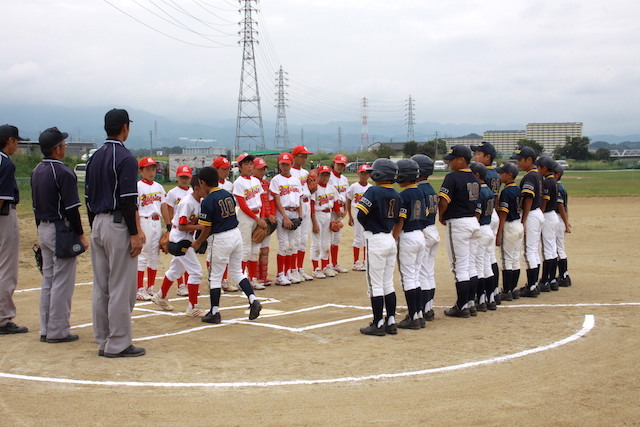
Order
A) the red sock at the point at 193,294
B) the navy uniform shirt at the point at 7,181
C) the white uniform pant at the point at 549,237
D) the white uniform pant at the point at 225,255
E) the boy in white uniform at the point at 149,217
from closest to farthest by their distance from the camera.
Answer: the navy uniform shirt at the point at 7,181 → the white uniform pant at the point at 225,255 → the red sock at the point at 193,294 → the boy in white uniform at the point at 149,217 → the white uniform pant at the point at 549,237

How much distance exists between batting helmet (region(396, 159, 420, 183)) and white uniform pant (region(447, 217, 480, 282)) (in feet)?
3.57

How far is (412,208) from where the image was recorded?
319 inches

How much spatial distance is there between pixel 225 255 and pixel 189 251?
45.4 inches

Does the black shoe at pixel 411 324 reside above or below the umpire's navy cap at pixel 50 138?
below

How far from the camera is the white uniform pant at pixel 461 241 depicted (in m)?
8.77

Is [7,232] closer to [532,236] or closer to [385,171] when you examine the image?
[385,171]

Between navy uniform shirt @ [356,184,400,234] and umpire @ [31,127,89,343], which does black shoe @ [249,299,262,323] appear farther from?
umpire @ [31,127,89,343]

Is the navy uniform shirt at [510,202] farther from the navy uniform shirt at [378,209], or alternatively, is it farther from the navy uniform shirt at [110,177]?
the navy uniform shirt at [110,177]

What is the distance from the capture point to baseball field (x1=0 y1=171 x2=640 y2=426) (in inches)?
199

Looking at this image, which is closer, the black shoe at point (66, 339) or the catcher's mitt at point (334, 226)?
the black shoe at point (66, 339)

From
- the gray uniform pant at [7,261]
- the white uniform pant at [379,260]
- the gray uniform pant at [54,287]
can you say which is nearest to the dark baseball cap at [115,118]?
the gray uniform pant at [54,287]

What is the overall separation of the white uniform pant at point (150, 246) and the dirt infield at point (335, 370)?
0.79 metres

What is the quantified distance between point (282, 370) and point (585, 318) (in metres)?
4.72

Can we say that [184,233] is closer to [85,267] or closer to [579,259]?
[85,267]
